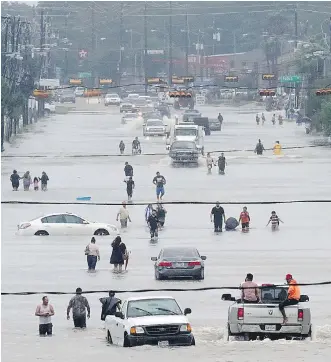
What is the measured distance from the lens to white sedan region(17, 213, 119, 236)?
177ft

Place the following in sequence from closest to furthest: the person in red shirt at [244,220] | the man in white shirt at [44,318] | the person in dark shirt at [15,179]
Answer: the man in white shirt at [44,318], the person in red shirt at [244,220], the person in dark shirt at [15,179]

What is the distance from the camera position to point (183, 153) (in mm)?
85188

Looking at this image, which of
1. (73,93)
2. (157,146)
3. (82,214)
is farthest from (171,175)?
(73,93)

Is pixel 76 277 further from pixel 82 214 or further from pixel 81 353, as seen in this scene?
pixel 82 214

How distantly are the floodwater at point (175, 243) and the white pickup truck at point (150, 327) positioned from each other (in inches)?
10.3

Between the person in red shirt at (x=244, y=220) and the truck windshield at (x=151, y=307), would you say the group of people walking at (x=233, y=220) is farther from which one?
the truck windshield at (x=151, y=307)

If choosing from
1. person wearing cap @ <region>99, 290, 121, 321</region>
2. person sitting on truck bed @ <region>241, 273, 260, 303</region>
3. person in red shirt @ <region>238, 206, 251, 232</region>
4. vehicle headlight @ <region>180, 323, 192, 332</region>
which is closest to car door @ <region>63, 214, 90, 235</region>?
person in red shirt @ <region>238, 206, 251, 232</region>

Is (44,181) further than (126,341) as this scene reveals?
Yes

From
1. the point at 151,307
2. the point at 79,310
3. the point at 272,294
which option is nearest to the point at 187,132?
the point at 79,310

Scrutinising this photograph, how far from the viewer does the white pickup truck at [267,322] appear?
31.3 m

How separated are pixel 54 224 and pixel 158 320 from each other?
23657 mm

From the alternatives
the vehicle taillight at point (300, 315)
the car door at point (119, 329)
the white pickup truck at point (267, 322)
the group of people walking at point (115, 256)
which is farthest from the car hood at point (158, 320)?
the group of people walking at point (115, 256)

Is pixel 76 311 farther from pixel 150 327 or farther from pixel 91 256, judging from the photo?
pixel 91 256

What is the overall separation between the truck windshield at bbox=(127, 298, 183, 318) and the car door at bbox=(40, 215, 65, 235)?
885 inches
